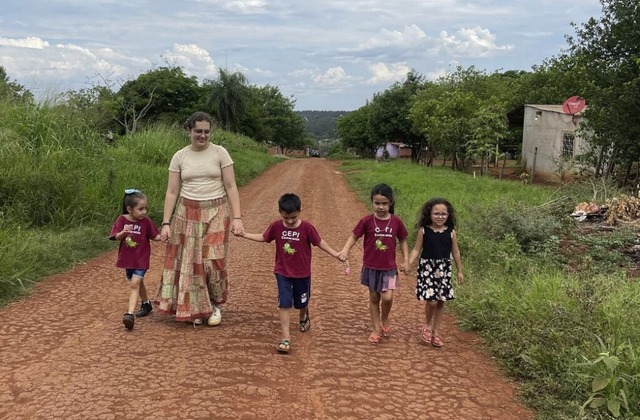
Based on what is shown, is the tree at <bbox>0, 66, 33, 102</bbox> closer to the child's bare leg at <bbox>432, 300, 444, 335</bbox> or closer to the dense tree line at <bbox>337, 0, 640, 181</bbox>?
the child's bare leg at <bbox>432, 300, 444, 335</bbox>

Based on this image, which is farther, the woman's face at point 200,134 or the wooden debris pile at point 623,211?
the wooden debris pile at point 623,211

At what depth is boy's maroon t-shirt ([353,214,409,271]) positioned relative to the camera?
4336 millimetres

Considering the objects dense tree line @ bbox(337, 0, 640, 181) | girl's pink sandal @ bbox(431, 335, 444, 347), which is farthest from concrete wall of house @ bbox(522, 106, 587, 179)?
girl's pink sandal @ bbox(431, 335, 444, 347)

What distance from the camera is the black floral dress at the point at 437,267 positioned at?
14.3 ft

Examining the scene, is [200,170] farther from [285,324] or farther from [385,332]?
[385,332]

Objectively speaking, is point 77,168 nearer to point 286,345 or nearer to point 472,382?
point 286,345

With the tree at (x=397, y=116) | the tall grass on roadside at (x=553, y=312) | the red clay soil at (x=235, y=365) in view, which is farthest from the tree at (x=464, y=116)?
the red clay soil at (x=235, y=365)

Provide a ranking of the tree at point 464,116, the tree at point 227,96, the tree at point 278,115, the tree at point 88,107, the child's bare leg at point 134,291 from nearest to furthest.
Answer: the child's bare leg at point 134,291 < the tree at point 88,107 < the tree at point 464,116 < the tree at point 227,96 < the tree at point 278,115

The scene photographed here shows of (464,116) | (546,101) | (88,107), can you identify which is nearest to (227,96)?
(464,116)

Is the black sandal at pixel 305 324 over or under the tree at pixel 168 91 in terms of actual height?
under

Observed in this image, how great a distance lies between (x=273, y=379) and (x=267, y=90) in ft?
224

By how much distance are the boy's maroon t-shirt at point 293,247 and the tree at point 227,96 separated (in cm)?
3299

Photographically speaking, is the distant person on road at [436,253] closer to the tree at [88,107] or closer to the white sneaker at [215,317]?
the white sneaker at [215,317]

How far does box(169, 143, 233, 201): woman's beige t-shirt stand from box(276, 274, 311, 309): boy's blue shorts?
99cm
